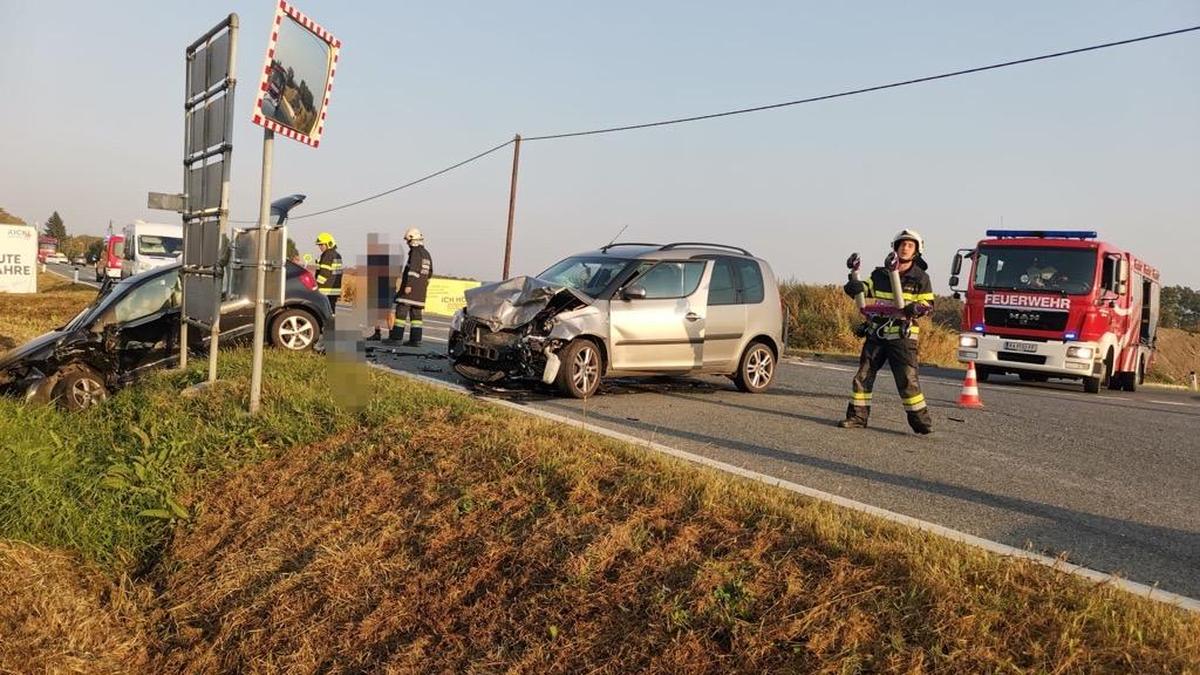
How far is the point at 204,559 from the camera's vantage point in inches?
192

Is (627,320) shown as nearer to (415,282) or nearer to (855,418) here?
(855,418)

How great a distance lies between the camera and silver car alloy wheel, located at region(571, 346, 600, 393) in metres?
8.53

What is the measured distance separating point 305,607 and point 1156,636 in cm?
349

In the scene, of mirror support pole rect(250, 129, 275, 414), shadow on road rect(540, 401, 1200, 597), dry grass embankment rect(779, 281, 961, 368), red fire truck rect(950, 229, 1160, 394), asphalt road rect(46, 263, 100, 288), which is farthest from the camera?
asphalt road rect(46, 263, 100, 288)

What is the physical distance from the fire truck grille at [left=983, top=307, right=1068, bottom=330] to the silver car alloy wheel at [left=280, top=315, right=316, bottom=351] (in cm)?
1147

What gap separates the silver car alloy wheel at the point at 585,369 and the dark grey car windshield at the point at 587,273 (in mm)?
623

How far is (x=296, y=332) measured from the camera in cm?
1027

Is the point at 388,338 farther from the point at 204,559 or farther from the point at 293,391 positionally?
the point at 204,559

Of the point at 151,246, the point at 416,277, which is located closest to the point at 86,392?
the point at 416,277

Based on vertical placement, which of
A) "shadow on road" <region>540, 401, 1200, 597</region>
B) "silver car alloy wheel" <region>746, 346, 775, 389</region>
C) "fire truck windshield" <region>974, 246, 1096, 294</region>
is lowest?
"shadow on road" <region>540, 401, 1200, 597</region>

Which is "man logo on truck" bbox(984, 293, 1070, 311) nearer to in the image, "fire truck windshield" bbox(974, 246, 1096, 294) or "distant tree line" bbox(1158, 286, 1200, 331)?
"fire truck windshield" bbox(974, 246, 1096, 294)

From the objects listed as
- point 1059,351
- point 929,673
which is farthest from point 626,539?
point 1059,351

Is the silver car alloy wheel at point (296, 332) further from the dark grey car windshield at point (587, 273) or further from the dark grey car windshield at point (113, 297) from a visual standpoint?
the dark grey car windshield at point (587, 273)

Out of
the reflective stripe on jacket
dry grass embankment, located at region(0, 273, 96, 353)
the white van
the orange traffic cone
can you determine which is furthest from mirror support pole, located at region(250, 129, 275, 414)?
the white van
